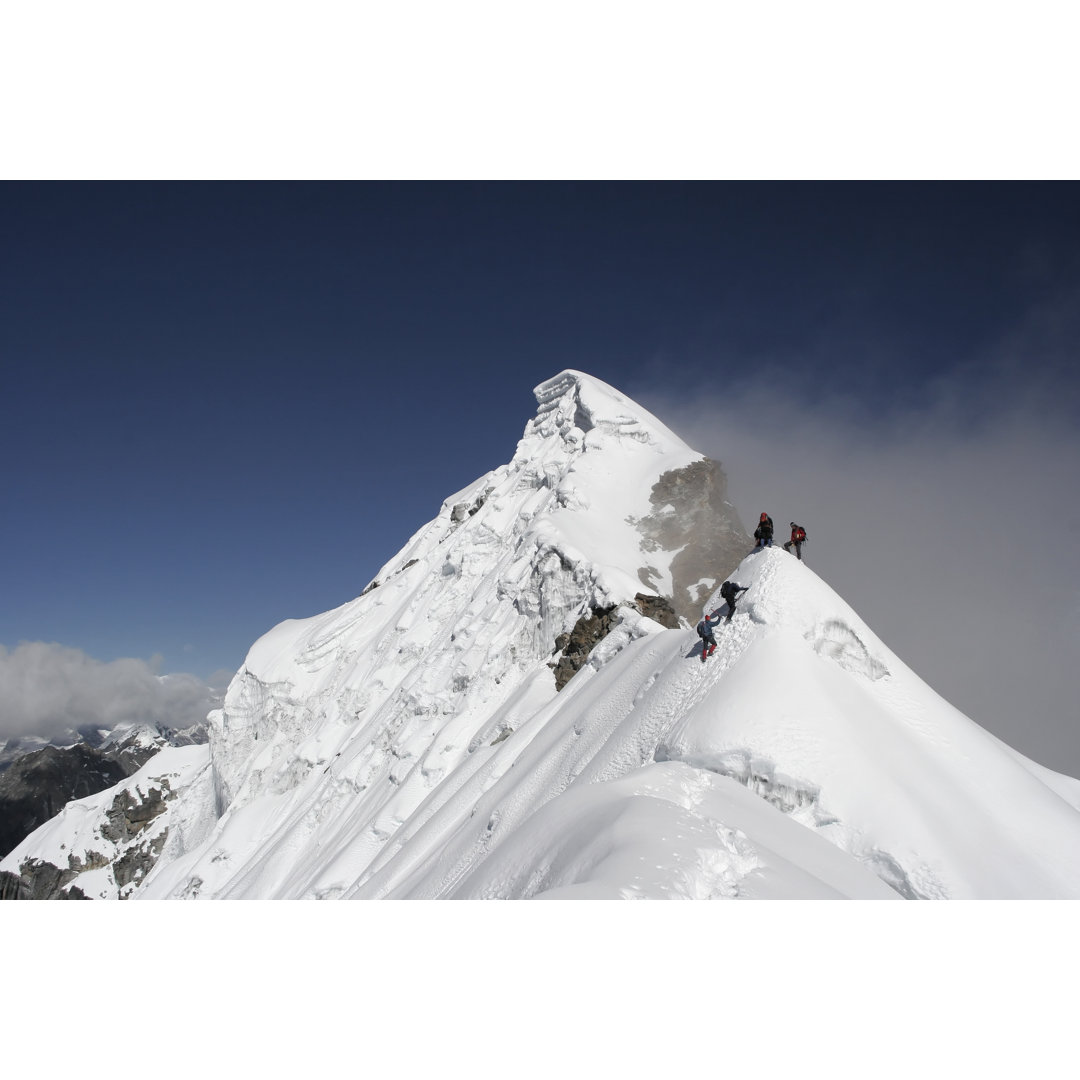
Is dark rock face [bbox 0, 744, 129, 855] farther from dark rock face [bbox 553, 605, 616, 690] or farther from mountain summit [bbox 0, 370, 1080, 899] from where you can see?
dark rock face [bbox 553, 605, 616, 690]

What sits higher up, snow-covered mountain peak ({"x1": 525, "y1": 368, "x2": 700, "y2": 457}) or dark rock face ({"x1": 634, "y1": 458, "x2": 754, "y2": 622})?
snow-covered mountain peak ({"x1": 525, "y1": 368, "x2": 700, "y2": 457})

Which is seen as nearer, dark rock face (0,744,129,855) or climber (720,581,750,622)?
climber (720,581,750,622)

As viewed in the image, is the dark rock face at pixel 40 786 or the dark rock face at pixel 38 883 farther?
the dark rock face at pixel 40 786

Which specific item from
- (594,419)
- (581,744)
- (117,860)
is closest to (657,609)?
(581,744)

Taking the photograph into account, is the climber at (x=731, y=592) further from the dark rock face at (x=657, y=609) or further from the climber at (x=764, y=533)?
the dark rock face at (x=657, y=609)

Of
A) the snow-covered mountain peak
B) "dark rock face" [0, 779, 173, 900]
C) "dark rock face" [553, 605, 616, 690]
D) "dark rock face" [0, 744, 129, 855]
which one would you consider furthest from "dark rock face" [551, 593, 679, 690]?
"dark rock face" [0, 744, 129, 855]

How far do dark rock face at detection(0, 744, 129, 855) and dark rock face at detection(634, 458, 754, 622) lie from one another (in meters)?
148

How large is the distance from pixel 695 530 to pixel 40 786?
179m

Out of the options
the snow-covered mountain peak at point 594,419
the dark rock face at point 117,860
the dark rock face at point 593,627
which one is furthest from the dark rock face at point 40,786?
the dark rock face at point 593,627

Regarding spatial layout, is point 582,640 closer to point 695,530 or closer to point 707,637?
point 707,637

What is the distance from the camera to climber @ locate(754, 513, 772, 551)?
58.9 ft

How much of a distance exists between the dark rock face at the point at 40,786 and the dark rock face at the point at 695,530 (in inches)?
5820

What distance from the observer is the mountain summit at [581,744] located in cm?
1025

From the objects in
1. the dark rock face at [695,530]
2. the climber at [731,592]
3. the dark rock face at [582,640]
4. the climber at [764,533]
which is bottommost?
the climber at [731,592]
